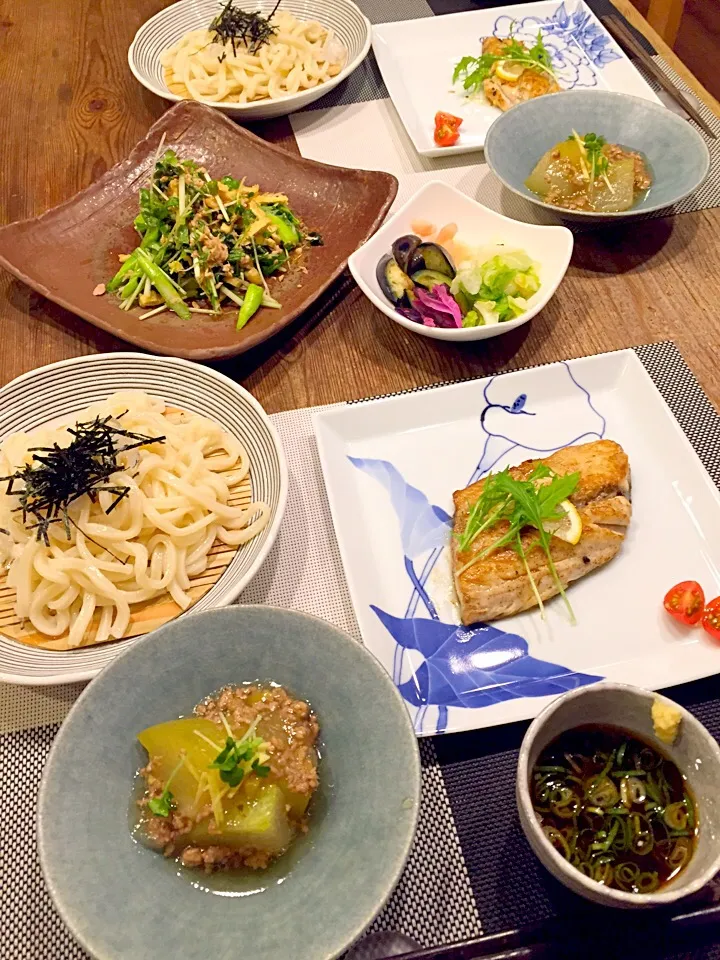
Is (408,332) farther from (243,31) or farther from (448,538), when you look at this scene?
(243,31)

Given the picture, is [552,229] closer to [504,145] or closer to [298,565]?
[504,145]

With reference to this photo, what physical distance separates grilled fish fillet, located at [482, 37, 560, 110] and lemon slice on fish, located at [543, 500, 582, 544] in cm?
205

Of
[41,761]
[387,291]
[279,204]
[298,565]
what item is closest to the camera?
[41,761]

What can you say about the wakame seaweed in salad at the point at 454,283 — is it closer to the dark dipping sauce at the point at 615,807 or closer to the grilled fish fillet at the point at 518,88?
the grilled fish fillet at the point at 518,88

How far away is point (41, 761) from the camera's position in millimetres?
1534

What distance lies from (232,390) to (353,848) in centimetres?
117

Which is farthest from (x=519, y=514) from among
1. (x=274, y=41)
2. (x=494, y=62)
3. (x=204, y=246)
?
(x=274, y=41)

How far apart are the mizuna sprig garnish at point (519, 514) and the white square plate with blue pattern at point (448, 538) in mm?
101

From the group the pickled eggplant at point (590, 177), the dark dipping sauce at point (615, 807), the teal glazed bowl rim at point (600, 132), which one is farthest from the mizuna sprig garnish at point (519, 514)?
the pickled eggplant at point (590, 177)

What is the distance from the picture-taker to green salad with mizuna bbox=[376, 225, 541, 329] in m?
2.21

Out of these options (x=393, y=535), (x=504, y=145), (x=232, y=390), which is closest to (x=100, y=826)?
(x=393, y=535)

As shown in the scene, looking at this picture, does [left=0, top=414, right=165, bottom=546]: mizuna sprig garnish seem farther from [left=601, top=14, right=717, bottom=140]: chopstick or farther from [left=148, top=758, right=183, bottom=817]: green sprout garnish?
[left=601, top=14, right=717, bottom=140]: chopstick

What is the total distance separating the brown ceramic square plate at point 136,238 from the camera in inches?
88.6

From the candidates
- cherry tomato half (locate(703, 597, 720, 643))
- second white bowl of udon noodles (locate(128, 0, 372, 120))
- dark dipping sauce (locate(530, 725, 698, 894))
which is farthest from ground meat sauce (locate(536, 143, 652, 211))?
dark dipping sauce (locate(530, 725, 698, 894))
